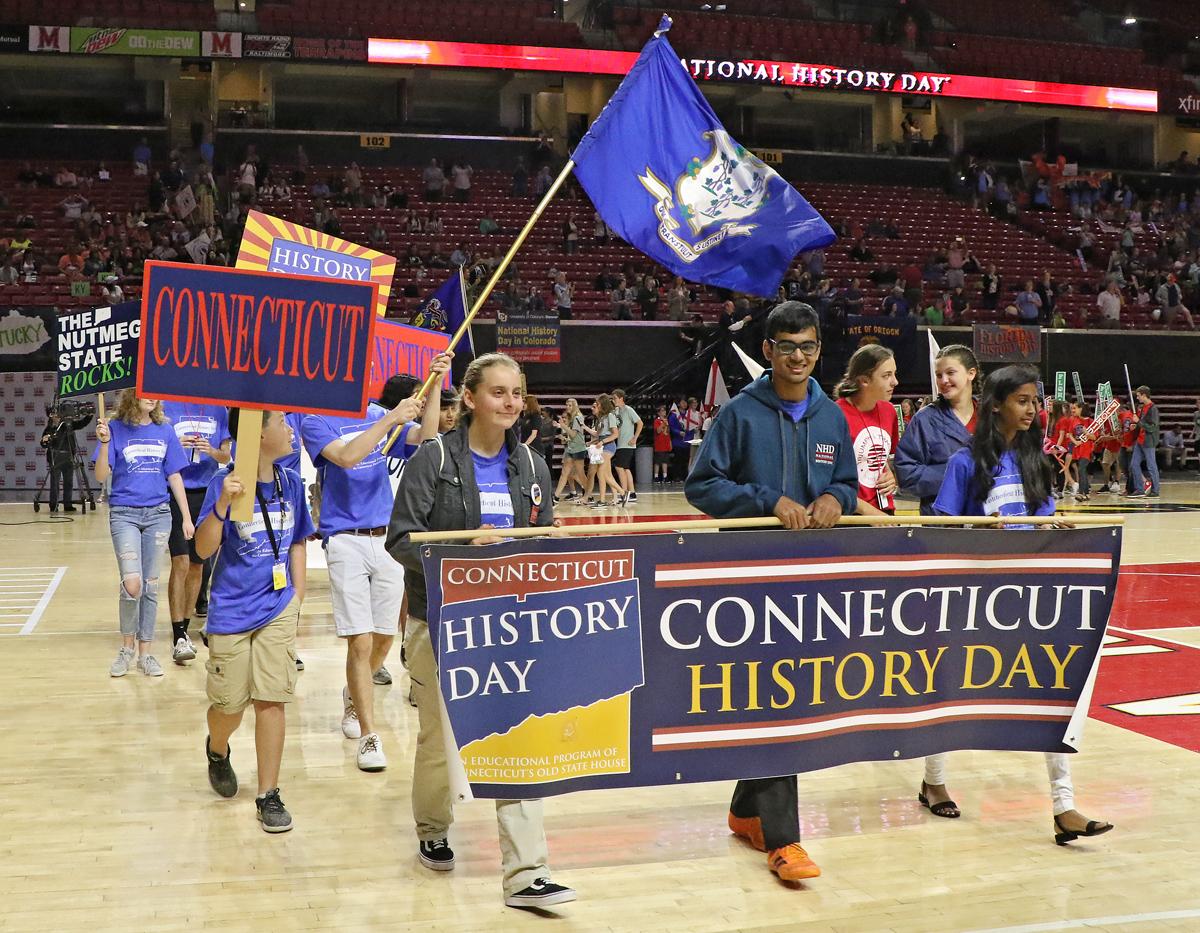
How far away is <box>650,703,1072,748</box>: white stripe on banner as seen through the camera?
4.12 metres

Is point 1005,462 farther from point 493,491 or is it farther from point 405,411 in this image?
point 405,411

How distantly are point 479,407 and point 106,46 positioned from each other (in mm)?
29994

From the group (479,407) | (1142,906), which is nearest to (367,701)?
(479,407)

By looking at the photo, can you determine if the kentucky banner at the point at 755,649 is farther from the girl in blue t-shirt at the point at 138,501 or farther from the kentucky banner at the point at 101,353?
the kentucky banner at the point at 101,353

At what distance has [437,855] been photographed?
4238 millimetres

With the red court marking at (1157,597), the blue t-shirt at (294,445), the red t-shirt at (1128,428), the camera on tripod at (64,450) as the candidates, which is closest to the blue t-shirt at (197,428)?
the blue t-shirt at (294,445)

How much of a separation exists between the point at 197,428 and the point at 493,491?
214 inches

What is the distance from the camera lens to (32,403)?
2273 centimetres

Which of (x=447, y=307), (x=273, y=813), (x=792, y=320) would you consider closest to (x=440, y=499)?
(x=792, y=320)

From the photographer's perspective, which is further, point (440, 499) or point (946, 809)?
point (946, 809)

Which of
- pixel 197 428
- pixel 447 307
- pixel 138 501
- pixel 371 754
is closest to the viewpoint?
pixel 371 754

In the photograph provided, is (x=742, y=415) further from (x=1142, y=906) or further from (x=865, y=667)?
(x=1142, y=906)

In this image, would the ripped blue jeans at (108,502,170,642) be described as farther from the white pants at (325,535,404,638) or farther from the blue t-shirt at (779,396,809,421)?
the blue t-shirt at (779,396,809,421)

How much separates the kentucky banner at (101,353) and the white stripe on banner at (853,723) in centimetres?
641
